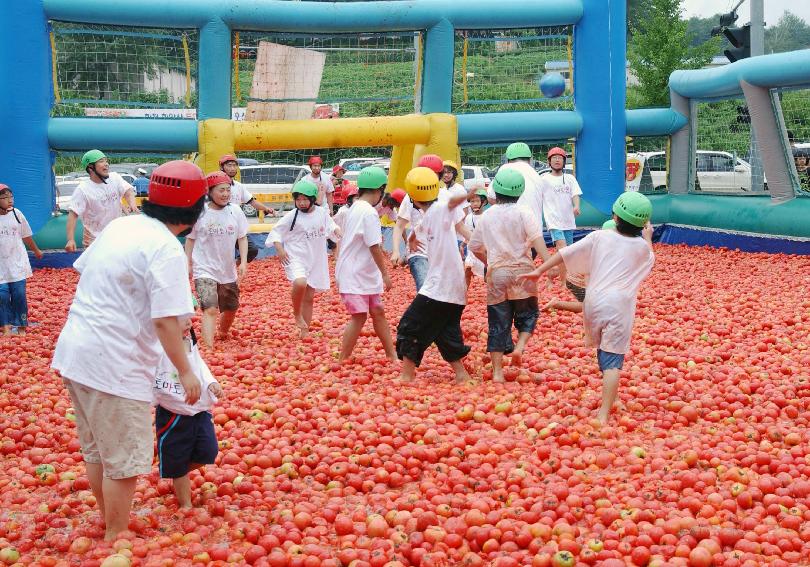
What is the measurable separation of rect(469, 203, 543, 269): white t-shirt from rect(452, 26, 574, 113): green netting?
31.5 feet

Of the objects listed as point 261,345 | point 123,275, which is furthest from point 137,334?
point 261,345

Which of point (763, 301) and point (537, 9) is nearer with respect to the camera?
point (763, 301)

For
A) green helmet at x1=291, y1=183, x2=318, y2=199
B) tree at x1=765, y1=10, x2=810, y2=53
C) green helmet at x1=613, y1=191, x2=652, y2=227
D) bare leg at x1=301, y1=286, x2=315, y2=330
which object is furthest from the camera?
tree at x1=765, y1=10, x2=810, y2=53

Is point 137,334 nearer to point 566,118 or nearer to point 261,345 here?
point 261,345

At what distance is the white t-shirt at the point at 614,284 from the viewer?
644 centimetres

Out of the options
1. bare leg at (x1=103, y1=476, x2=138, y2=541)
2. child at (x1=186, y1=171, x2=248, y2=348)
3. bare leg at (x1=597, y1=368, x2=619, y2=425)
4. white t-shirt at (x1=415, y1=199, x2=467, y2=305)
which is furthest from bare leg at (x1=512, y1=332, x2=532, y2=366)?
bare leg at (x1=103, y1=476, x2=138, y2=541)

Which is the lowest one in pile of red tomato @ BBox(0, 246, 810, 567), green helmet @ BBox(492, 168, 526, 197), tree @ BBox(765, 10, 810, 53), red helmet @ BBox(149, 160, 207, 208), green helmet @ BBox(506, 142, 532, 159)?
pile of red tomato @ BBox(0, 246, 810, 567)

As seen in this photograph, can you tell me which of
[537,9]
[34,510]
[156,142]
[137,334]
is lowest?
[34,510]

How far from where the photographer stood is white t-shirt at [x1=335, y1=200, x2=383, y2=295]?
27.3ft

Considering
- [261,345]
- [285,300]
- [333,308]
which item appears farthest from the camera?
[285,300]

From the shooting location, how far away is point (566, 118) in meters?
16.9

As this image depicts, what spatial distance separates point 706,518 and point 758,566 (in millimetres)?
589

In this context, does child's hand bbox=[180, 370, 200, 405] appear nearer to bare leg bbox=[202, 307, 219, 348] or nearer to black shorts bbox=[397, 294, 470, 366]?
black shorts bbox=[397, 294, 470, 366]

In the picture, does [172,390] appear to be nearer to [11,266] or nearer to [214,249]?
[214,249]
